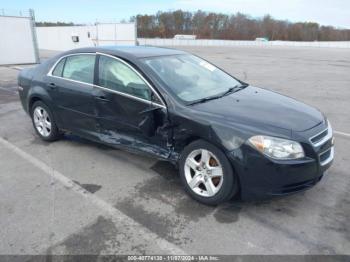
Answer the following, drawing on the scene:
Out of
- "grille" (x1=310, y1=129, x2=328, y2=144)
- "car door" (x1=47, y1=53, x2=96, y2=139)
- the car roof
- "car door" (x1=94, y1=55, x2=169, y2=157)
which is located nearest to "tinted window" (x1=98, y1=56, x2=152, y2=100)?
"car door" (x1=94, y1=55, x2=169, y2=157)

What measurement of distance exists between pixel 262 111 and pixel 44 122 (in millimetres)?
3526

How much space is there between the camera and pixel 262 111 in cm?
334

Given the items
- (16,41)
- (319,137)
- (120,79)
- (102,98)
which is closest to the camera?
(319,137)

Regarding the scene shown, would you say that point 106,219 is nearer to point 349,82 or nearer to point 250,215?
→ point 250,215

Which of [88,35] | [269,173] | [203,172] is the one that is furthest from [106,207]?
[88,35]

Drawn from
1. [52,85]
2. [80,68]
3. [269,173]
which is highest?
[80,68]

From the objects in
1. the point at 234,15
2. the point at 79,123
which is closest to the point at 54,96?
the point at 79,123

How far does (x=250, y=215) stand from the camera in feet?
10.4

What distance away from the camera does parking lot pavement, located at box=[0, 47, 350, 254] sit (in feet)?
8.95

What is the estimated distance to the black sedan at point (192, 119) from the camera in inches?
116

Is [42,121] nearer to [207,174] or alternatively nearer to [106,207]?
[106,207]

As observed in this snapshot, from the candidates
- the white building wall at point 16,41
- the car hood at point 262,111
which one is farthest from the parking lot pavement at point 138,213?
the white building wall at point 16,41

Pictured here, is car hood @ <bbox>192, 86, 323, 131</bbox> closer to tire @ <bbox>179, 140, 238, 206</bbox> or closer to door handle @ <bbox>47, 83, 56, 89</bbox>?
tire @ <bbox>179, 140, 238, 206</bbox>

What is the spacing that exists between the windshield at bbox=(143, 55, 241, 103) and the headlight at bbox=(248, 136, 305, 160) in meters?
0.97
